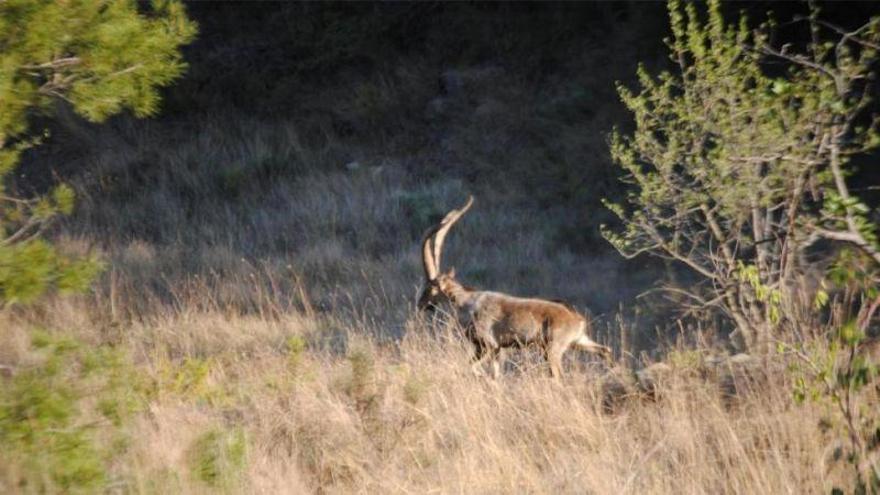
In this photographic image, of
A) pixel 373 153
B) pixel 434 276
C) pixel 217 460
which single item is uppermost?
pixel 217 460

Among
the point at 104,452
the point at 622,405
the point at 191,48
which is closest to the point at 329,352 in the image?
the point at 622,405

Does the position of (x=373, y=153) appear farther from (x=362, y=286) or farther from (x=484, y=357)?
(x=484, y=357)

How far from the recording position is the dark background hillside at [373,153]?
14.5m

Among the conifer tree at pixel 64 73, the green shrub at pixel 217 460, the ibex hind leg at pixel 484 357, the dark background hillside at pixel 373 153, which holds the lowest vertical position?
the dark background hillside at pixel 373 153

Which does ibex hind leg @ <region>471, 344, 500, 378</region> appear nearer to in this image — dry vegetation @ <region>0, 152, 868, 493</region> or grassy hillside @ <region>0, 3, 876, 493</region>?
dry vegetation @ <region>0, 152, 868, 493</region>

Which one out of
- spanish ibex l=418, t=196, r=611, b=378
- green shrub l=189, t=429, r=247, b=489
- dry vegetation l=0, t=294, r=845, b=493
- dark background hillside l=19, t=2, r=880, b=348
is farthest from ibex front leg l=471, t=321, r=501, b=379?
green shrub l=189, t=429, r=247, b=489

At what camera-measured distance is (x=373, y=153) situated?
19141 millimetres

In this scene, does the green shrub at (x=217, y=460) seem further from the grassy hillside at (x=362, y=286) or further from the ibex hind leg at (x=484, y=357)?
the ibex hind leg at (x=484, y=357)

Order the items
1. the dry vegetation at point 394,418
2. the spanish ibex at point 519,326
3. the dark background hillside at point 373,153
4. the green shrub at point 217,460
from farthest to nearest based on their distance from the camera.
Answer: the dark background hillside at point 373,153, the spanish ibex at point 519,326, the dry vegetation at point 394,418, the green shrub at point 217,460

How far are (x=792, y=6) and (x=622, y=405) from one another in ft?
28.5

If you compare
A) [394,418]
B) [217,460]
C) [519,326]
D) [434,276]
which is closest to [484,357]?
[519,326]

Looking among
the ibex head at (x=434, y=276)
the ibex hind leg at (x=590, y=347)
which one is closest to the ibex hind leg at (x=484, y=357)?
the ibex hind leg at (x=590, y=347)

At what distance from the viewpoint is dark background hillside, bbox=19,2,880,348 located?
1450cm

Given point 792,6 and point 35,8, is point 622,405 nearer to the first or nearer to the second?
point 35,8
